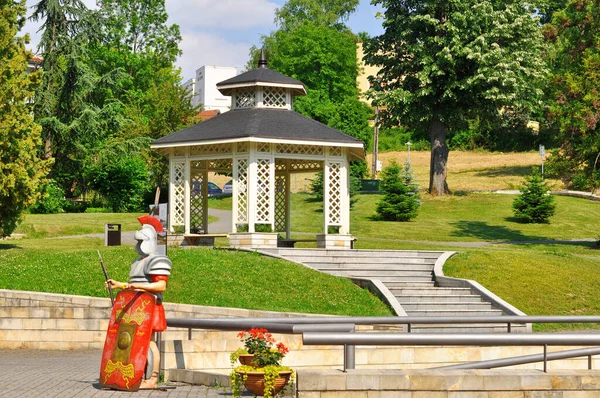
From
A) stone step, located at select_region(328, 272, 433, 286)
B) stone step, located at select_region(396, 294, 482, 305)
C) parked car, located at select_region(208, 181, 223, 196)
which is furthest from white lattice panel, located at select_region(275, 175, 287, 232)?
parked car, located at select_region(208, 181, 223, 196)

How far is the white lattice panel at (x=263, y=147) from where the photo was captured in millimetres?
28359

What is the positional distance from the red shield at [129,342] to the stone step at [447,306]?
12997 millimetres

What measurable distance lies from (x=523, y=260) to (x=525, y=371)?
18.8 meters

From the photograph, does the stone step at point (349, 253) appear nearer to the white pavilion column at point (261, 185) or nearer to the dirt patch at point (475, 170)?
the white pavilion column at point (261, 185)

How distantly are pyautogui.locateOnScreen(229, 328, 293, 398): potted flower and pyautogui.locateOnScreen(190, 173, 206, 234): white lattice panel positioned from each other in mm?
20448

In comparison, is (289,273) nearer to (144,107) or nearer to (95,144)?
(95,144)

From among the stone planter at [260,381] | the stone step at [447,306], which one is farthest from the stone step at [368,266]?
the stone planter at [260,381]

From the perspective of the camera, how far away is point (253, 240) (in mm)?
28219

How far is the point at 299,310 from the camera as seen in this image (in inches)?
871

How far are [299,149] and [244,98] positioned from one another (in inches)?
143

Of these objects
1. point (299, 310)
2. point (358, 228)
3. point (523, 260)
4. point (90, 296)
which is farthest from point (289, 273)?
point (358, 228)

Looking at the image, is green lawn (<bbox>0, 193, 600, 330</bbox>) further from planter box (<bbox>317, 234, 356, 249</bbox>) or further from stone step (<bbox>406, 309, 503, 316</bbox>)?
planter box (<bbox>317, 234, 356, 249</bbox>)

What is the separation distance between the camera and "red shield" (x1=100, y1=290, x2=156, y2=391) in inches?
462

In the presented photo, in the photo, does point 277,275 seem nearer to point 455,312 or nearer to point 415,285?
point 415,285
